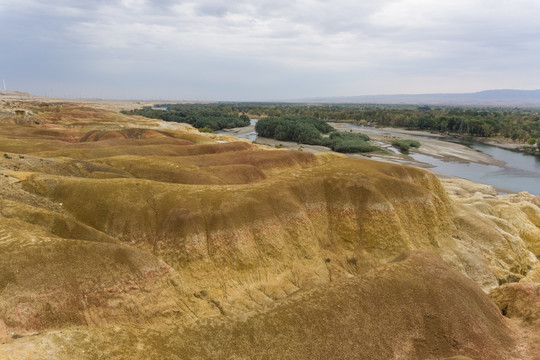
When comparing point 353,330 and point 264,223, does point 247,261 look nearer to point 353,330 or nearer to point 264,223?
point 264,223

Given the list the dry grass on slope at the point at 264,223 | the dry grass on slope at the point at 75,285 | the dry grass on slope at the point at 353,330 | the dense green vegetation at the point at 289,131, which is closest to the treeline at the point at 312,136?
the dense green vegetation at the point at 289,131

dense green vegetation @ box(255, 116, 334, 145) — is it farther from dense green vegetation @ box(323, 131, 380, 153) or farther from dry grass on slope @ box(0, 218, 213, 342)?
dry grass on slope @ box(0, 218, 213, 342)

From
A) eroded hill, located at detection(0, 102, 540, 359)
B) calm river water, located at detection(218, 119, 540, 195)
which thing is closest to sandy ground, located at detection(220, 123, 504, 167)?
calm river water, located at detection(218, 119, 540, 195)

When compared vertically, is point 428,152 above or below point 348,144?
below

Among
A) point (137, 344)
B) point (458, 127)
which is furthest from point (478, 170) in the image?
point (137, 344)

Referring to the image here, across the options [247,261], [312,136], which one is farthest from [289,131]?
[247,261]

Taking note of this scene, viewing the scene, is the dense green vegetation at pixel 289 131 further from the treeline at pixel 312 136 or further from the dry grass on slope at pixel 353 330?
the dry grass on slope at pixel 353 330

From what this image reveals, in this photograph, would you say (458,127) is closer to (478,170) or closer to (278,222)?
(478,170)
